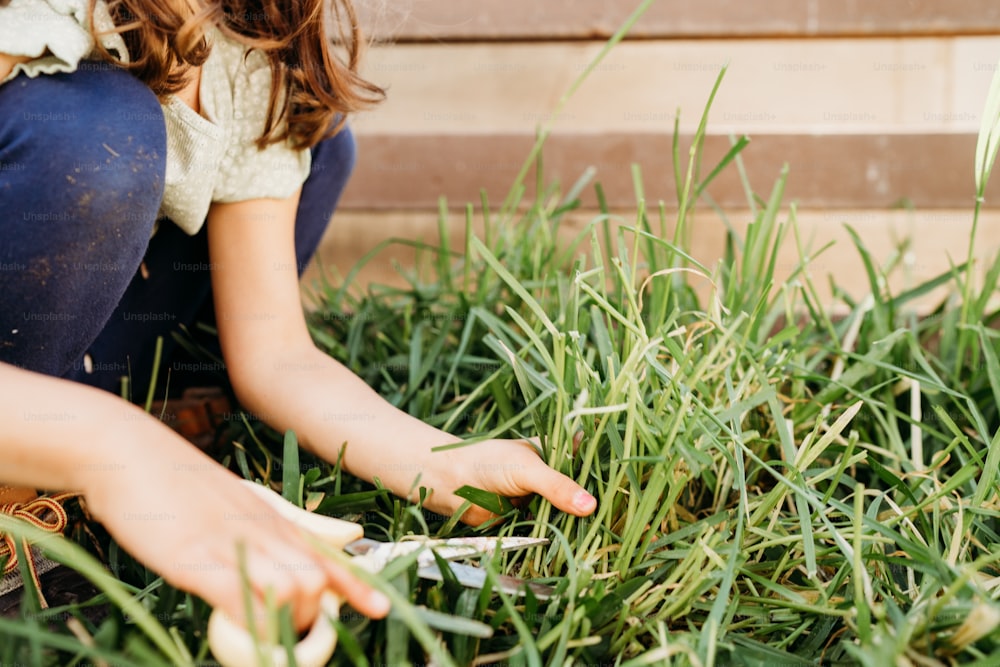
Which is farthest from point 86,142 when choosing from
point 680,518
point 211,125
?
point 680,518

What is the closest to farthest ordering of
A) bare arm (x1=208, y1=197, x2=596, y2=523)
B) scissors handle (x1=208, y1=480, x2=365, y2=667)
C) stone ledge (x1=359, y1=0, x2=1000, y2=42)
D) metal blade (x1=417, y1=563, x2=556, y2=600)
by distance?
scissors handle (x1=208, y1=480, x2=365, y2=667) → metal blade (x1=417, y1=563, x2=556, y2=600) → bare arm (x1=208, y1=197, x2=596, y2=523) → stone ledge (x1=359, y1=0, x2=1000, y2=42)

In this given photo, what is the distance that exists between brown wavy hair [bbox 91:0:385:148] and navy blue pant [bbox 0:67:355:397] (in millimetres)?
40

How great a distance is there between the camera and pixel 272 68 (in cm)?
81

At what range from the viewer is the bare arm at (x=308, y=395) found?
64 cm

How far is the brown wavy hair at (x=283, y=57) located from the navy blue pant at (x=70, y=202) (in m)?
0.04

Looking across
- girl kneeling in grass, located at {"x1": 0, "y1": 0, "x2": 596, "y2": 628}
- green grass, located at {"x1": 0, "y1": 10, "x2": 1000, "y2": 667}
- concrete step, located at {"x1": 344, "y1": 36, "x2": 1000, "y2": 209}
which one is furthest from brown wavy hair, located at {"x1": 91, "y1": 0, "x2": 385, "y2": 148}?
concrete step, located at {"x1": 344, "y1": 36, "x2": 1000, "y2": 209}

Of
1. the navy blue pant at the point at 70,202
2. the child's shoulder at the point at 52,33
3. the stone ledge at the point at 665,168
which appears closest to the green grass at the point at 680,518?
the navy blue pant at the point at 70,202

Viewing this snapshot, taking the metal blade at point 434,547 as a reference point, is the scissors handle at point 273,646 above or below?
above

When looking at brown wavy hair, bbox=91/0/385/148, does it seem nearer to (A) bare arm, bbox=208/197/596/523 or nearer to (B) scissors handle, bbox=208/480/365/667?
(A) bare arm, bbox=208/197/596/523

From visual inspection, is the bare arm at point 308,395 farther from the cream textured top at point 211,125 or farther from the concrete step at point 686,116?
the concrete step at point 686,116

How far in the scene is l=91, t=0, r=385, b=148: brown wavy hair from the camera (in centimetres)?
68

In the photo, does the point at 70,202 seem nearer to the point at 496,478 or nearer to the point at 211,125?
the point at 211,125

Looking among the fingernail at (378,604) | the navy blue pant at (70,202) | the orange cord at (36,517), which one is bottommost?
the orange cord at (36,517)

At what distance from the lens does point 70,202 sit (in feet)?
2.06
